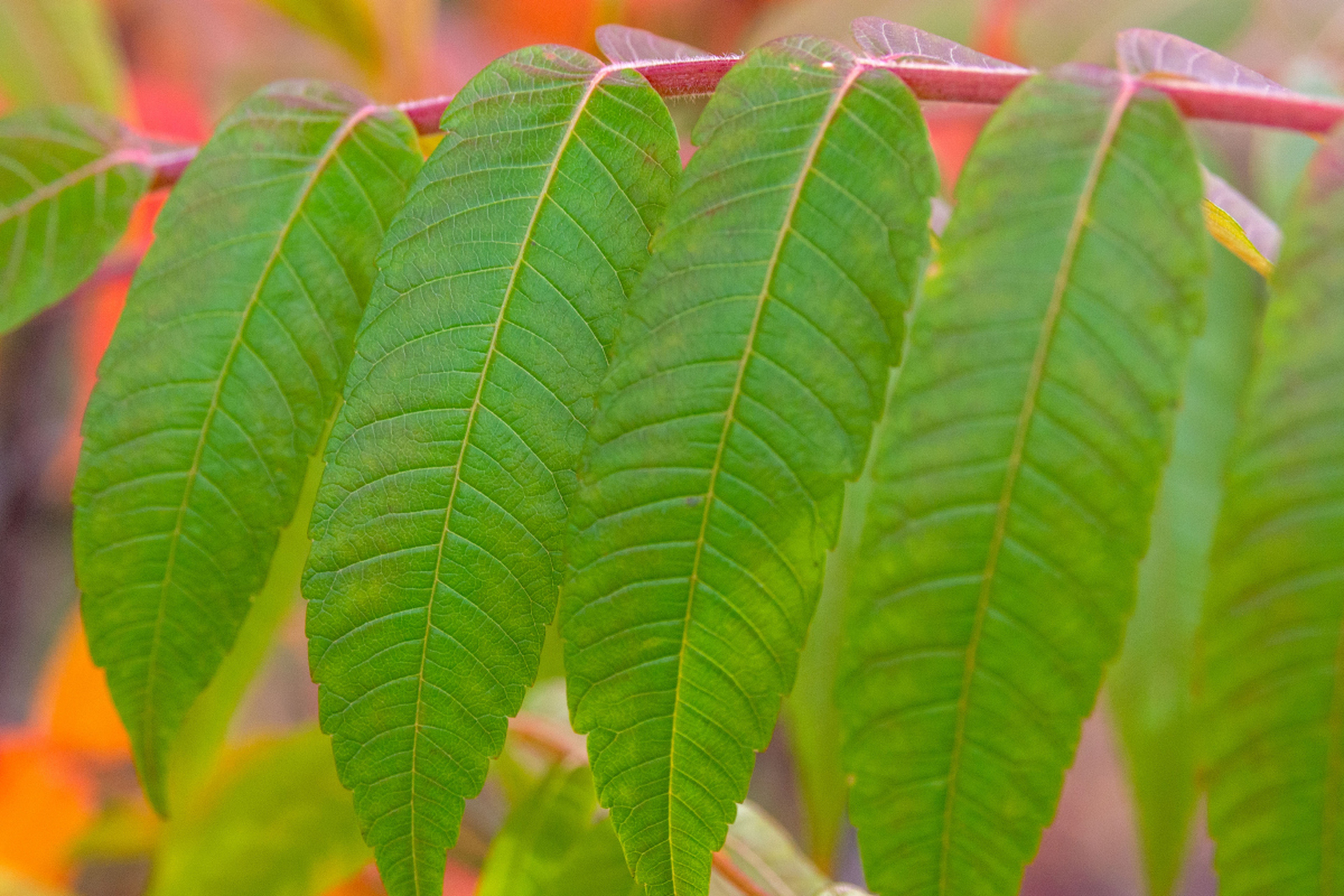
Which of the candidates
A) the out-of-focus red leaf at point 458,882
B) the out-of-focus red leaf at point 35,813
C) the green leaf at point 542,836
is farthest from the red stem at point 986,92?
the out-of-focus red leaf at point 458,882

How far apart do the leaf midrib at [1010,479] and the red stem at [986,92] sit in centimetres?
9

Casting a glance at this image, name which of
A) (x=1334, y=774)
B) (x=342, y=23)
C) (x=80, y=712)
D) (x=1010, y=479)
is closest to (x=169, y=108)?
(x=342, y=23)

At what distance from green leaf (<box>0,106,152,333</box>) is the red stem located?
10.9 inches

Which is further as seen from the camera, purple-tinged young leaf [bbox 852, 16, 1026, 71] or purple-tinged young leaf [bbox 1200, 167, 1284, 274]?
purple-tinged young leaf [bbox 1200, 167, 1284, 274]

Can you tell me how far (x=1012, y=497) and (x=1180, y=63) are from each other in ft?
0.93

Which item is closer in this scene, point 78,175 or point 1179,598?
point 78,175

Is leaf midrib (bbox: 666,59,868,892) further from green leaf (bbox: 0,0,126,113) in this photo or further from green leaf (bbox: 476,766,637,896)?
green leaf (bbox: 0,0,126,113)

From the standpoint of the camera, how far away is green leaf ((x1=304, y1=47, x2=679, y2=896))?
56cm

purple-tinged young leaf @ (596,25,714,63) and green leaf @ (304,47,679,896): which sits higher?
purple-tinged young leaf @ (596,25,714,63)

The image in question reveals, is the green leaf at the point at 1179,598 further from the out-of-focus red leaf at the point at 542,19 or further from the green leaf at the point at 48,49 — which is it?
the out-of-focus red leaf at the point at 542,19

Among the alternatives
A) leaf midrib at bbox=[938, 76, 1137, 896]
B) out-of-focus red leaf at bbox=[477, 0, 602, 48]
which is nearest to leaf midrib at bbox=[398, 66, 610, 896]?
leaf midrib at bbox=[938, 76, 1137, 896]

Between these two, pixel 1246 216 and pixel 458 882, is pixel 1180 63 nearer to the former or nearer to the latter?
pixel 1246 216

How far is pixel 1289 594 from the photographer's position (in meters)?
0.44

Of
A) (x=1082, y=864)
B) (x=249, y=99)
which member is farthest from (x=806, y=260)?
(x=1082, y=864)
